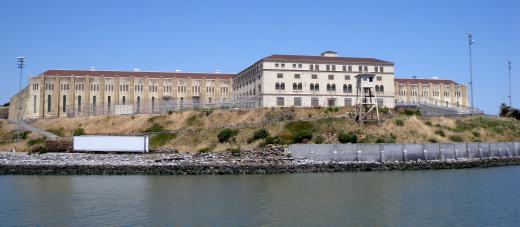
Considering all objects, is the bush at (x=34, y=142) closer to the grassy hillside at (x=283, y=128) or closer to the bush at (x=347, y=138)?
the grassy hillside at (x=283, y=128)

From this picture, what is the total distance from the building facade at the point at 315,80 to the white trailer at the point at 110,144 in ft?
87.6

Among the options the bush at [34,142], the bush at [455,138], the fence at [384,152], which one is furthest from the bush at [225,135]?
the bush at [455,138]

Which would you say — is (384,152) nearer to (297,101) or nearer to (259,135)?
(259,135)

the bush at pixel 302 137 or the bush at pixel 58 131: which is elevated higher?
the bush at pixel 58 131

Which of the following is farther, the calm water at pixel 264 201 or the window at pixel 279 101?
the window at pixel 279 101

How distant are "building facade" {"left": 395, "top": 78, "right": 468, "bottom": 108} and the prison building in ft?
139

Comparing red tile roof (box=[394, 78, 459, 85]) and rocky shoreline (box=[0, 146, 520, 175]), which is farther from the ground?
red tile roof (box=[394, 78, 459, 85])

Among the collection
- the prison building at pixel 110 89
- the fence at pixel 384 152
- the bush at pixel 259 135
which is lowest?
the fence at pixel 384 152

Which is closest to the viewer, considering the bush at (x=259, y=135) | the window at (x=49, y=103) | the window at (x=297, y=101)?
the bush at (x=259, y=135)

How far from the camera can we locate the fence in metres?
55.7

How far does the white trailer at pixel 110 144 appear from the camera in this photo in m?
61.2

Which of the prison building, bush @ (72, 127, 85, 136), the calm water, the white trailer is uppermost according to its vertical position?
the prison building

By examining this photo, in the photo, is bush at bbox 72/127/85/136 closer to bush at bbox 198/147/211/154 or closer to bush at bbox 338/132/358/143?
bush at bbox 198/147/211/154

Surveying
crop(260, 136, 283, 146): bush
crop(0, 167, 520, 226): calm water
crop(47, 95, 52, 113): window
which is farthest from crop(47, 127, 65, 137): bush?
crop(260, 136, 283, 146): bush
